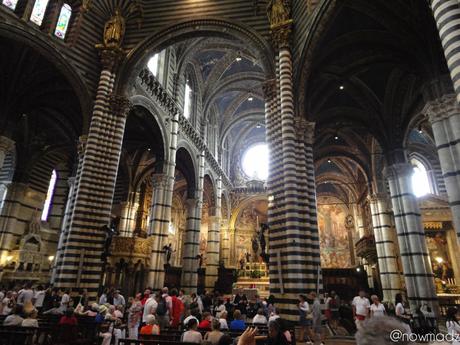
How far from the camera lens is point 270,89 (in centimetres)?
1294

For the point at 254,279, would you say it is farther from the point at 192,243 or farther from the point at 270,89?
the point at 270,89

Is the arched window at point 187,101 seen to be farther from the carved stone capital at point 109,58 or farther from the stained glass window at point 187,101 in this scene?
the carved stone capital at point 109,58

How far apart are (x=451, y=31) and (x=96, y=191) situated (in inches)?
476

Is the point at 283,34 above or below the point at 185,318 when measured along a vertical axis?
above

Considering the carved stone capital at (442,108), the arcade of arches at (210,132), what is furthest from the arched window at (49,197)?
the carved stone capital at (442,108)

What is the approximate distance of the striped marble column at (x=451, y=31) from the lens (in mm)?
5598

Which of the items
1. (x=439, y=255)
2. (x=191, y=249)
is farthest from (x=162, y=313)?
(x=439, y=255)

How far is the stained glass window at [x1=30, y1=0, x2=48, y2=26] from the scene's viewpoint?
1273cm

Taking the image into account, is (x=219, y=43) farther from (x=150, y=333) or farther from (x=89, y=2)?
(x=150, y=333)

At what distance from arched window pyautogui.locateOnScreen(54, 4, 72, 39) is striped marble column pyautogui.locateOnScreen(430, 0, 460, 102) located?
553 inches

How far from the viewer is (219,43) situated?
21.6 m

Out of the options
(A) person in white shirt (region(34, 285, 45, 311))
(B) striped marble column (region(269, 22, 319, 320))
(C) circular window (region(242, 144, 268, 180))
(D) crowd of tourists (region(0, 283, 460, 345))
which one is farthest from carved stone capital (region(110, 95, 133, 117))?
(C) circular window (region(242, 144, 268, 180))

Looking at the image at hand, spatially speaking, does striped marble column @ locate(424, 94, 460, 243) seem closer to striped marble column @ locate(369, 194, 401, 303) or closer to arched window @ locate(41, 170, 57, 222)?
striped marble column @ locate(369, 194, 401, 303)

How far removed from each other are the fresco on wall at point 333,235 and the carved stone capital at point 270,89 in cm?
2156
